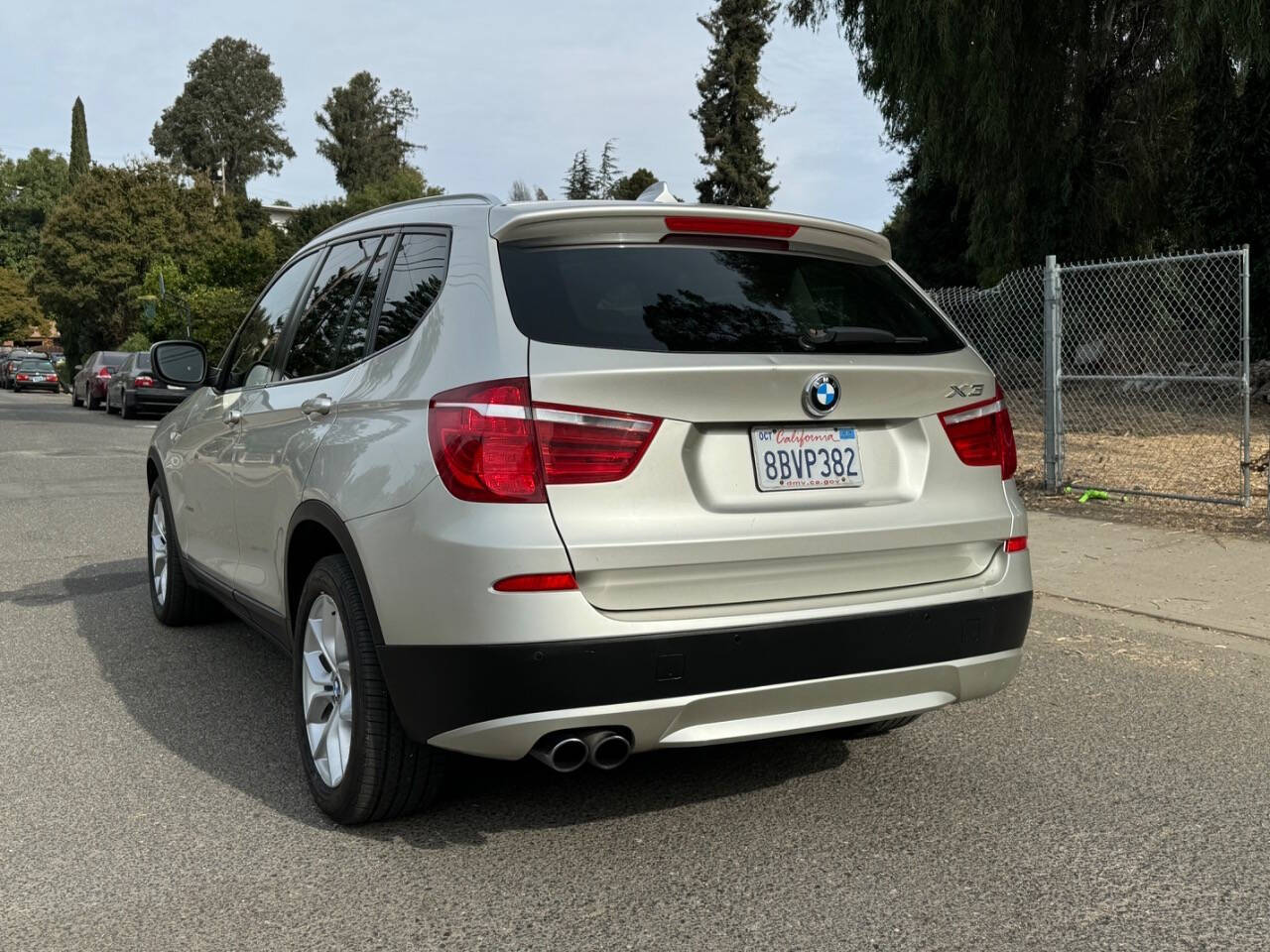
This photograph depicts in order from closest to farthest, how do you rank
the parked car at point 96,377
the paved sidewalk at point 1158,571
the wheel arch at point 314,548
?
the wheel arch at point 314,548, the paved sidewalk at point 1158,571, the parked car at point 96,377

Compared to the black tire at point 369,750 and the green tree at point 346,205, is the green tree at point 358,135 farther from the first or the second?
the black tire at point 369,750

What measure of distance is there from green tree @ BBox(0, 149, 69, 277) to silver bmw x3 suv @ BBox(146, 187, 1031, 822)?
111 m

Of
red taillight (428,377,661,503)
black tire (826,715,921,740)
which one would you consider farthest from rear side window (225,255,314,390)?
black tire (826,715,921,740)

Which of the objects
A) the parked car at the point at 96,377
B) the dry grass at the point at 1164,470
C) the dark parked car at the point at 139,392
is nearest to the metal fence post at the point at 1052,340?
the dry grass at the point at 1164,470

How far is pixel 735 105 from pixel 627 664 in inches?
2265

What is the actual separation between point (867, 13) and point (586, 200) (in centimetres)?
1457

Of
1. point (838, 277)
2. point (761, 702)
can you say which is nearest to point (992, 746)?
point (761, 702)

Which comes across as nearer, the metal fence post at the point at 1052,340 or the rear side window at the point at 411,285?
the rear side window at the point at 411,285

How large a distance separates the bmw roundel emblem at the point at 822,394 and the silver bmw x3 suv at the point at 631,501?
11 millimetres

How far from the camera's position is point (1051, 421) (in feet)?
33.1

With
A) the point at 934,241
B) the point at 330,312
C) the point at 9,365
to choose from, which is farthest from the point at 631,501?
the point at 9,365

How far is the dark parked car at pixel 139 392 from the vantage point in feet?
84.9

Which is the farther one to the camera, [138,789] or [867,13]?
[867,13]

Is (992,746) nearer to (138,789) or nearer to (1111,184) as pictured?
(138,789)
